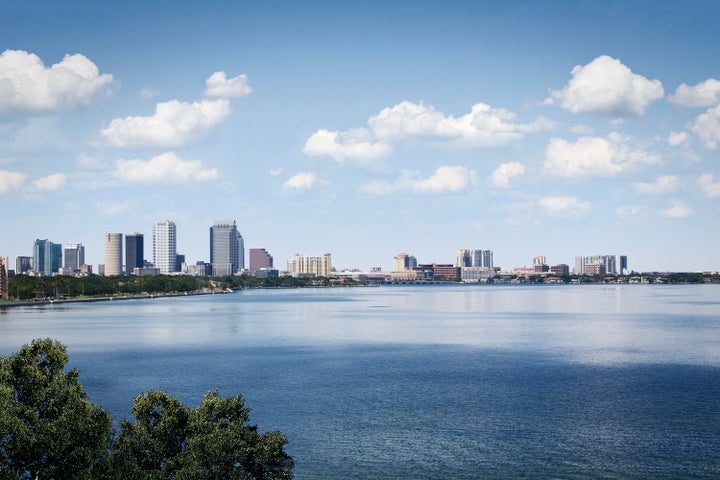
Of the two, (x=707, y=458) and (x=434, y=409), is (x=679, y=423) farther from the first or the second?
(x=434, y=409)

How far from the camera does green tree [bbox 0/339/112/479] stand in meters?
28.6

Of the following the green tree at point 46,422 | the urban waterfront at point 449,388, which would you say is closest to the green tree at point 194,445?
the green tree at point 46,422

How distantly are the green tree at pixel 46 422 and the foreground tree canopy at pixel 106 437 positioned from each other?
4 centimetres

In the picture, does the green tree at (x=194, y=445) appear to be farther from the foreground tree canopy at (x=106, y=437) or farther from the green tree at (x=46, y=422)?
the green tree at (x=46, y=422)

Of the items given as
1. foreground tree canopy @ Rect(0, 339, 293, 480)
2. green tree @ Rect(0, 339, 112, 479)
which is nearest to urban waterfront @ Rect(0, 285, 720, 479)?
foreground tree canopy @ Rect(0, 339, 293, 480)

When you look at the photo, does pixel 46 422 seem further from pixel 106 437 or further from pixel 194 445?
pixel 194 445

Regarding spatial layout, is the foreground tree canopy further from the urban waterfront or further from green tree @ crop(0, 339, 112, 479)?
the urban waterfront

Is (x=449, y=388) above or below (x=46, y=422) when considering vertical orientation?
below

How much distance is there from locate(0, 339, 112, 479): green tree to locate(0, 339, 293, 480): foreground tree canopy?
37 millimetres

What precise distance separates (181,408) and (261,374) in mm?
43398

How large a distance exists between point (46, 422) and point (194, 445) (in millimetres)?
5720

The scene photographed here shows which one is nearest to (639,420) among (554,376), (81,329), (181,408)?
(554,376)

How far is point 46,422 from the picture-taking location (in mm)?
29359

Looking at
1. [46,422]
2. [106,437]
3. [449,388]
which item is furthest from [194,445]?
[449,388]
